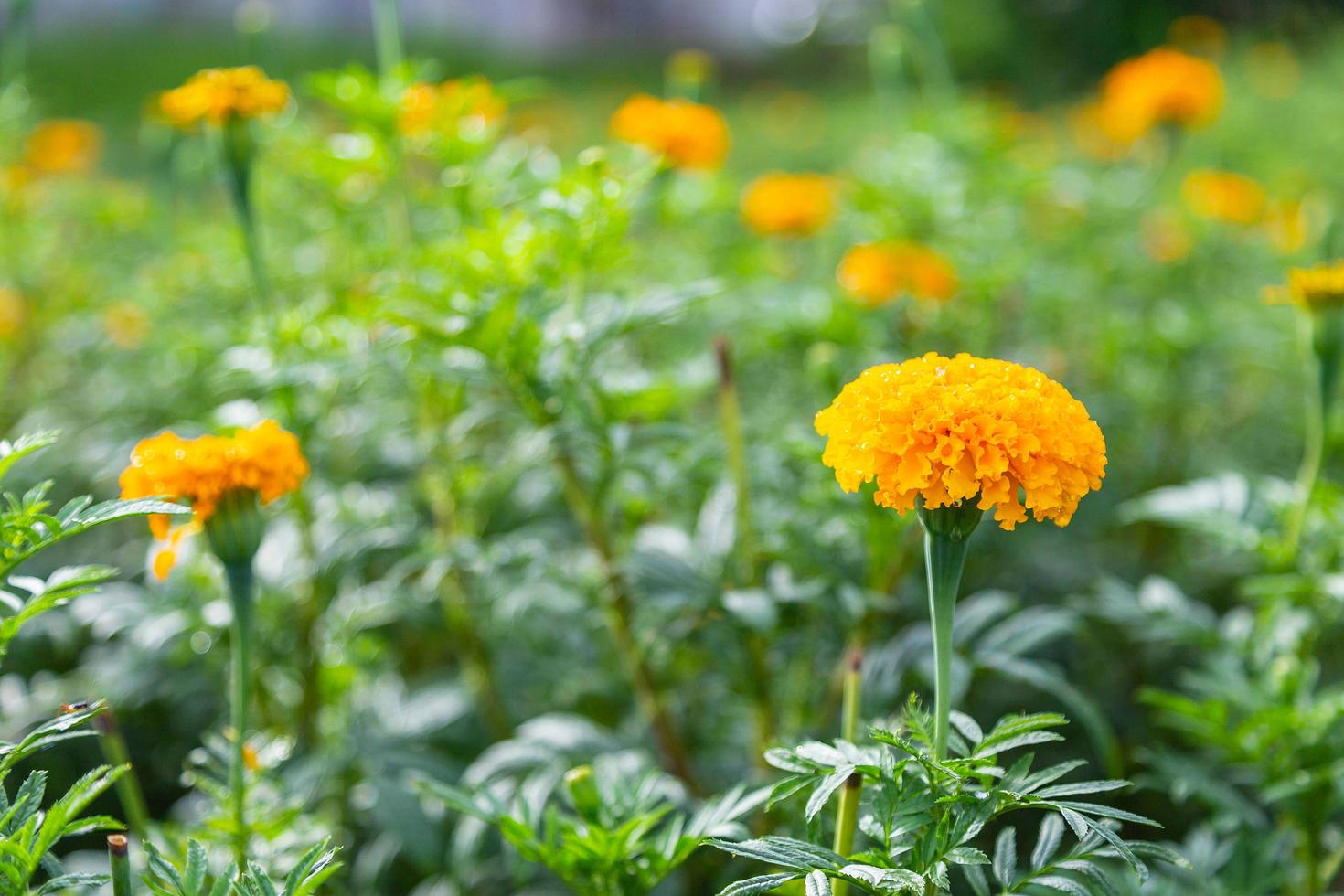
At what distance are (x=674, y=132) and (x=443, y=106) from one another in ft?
1.48

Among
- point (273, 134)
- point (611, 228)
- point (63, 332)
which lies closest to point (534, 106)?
point (63, 332)

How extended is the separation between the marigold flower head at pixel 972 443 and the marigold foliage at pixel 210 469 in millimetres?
580

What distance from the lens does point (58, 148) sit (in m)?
2.96

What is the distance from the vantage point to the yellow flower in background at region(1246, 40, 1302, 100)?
644cm

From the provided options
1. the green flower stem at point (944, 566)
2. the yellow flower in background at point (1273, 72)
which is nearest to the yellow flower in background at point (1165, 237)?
the green flower stem at point (944, 566)

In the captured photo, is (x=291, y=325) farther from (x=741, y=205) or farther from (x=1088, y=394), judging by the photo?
(x=1088, y=394)

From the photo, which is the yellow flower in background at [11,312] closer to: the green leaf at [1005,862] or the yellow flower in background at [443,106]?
the yellow flower in background at [443,106]

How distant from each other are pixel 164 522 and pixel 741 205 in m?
1.77

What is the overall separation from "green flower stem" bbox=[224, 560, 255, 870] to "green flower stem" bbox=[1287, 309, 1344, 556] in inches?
51.6

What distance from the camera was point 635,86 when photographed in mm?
12766

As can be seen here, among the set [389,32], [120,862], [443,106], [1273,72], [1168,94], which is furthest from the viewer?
[1273,72]

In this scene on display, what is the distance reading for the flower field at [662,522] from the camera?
922mm

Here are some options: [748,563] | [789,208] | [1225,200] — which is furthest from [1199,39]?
[748,563]

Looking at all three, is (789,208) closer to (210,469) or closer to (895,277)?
(895,277)
